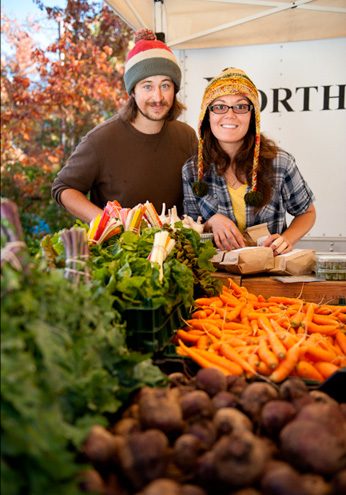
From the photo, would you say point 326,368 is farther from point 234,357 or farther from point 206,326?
point 206,326

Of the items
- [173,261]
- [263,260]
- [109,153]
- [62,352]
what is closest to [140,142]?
[109,153]

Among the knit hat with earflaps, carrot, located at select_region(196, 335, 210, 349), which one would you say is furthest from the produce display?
the knit hat with earflaps

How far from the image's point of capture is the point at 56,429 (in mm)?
1171

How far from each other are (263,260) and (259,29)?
134 inches

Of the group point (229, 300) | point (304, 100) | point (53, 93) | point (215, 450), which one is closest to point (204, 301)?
point (229, 300)

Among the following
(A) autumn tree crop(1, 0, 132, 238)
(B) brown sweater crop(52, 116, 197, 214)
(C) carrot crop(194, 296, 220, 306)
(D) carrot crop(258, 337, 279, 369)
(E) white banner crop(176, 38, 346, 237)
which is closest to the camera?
(D) carrot crop(258, 337, 279, 369)

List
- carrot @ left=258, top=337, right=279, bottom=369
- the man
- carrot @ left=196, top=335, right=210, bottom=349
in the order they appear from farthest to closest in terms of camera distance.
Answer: the man, carrot @ left=196, top=335, right=210, bottom=349, carrot @ left=258, top=337, right=279, bottom=369

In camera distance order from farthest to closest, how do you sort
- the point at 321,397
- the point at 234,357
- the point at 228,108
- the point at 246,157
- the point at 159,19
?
the point at 159,19
the point at 246,157
the point at 228,108
the point at 234,357
the point at 321,397

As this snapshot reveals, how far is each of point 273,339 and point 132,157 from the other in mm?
2337

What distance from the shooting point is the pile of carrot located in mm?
2088

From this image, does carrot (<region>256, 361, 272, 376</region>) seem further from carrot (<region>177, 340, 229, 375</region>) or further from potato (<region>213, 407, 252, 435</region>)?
potato (<region>213, 407, 252, 435</region>)

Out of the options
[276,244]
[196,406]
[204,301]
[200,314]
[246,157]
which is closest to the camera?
[196,406]

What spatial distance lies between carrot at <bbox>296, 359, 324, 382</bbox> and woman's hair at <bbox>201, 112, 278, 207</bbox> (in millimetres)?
1862

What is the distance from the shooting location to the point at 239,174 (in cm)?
386
